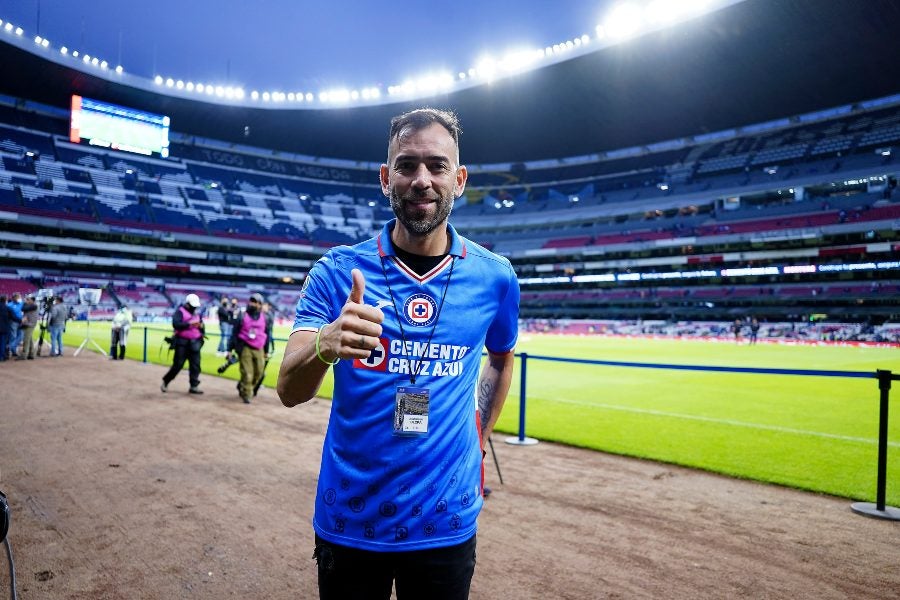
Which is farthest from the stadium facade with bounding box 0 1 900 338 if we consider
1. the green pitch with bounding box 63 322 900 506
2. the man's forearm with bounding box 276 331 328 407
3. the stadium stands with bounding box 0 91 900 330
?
the man's forearm with bounding box 276 331 328 407

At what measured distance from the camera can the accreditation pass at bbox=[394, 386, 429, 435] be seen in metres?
1.84

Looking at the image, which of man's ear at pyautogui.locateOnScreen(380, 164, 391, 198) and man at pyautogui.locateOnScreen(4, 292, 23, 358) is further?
man at pyautogui.locateOnScreen(4, 292, 23, 358)

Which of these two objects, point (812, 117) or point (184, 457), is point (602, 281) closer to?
point (812, 117)

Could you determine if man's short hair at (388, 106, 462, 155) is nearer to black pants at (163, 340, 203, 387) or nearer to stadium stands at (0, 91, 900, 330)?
black pants at (163, 340, 203, 387)

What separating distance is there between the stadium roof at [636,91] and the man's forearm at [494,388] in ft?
135

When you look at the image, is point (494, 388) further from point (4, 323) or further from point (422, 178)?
point (4, 323)

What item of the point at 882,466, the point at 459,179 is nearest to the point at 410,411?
the point at 459,179

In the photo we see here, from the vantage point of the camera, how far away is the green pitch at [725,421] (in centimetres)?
680

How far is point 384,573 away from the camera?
5.93 feet

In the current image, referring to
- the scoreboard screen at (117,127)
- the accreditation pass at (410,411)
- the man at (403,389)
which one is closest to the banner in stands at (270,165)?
the scoreboard screen at (117,127)

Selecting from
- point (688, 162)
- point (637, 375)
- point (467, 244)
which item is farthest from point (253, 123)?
point (467, 244)

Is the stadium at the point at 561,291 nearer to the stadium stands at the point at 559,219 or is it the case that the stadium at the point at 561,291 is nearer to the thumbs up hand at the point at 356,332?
the stadium stands at the point at 559,219

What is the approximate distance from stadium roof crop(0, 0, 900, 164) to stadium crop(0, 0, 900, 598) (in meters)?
0.34

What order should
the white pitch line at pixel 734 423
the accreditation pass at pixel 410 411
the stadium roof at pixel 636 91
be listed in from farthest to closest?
1. the stadium roof at pixel 636 91
2. the white pitch line at pixel 734 423
3. the accreditation pass at pixel 410 411
